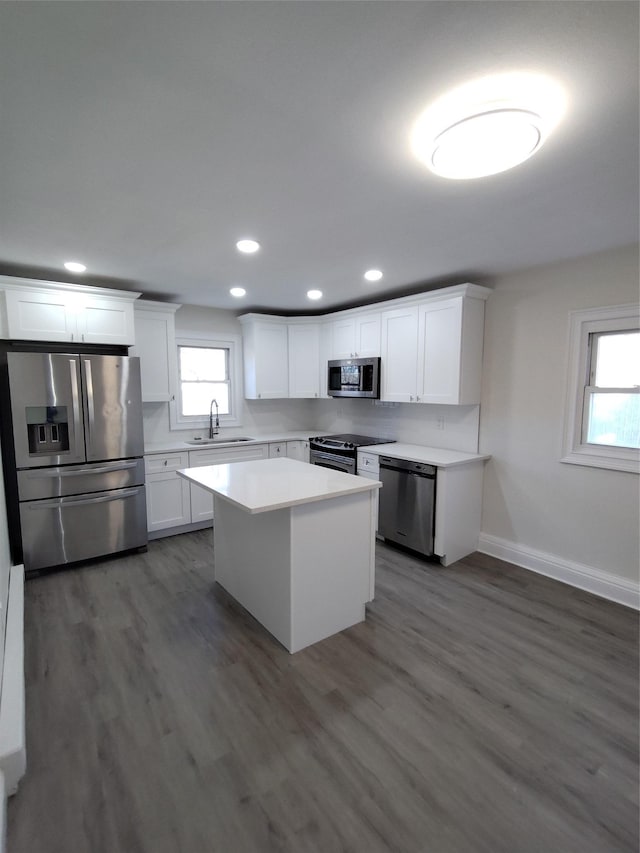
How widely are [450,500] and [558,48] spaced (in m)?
2.92

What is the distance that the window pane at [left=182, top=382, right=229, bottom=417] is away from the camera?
4.77 metres

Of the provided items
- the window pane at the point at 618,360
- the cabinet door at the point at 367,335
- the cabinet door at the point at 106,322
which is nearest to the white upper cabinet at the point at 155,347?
the cabinet door at the point at 106,322

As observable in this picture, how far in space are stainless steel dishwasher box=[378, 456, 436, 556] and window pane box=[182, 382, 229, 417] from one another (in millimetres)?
2256

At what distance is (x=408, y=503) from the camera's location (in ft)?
12.0

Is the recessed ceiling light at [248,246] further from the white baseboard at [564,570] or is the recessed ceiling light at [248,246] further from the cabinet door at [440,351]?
the white baseboard at [564,570]

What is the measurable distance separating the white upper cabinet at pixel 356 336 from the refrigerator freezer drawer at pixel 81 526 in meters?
2.69

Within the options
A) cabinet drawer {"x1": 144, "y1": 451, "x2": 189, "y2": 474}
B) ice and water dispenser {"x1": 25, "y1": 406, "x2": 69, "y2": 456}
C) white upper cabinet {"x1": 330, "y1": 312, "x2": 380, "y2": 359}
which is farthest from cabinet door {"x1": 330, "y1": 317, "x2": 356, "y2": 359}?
ice and water dispenser {"x1": 25, "y1": 406, "x2": 69, "y2": 456}

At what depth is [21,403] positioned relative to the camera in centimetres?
315

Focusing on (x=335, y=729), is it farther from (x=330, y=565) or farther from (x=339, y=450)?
(x=339, y=450)

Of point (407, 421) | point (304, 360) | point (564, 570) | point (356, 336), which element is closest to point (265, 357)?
point (304, 360)

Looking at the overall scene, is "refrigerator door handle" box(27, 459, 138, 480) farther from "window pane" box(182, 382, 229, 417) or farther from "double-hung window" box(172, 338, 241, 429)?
"window pane" box(182, 382, 229, 417)

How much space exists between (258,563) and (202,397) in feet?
9.18

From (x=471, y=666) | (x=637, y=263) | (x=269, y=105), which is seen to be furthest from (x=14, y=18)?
(x=637, y=263)

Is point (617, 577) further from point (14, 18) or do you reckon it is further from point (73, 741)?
point (14, 18)
